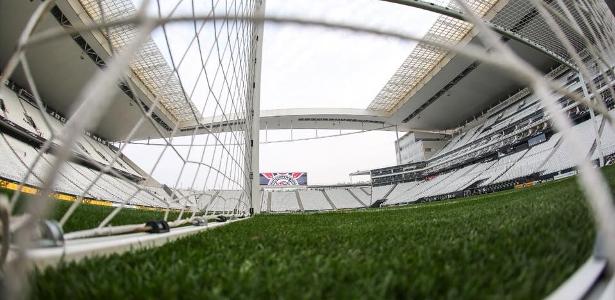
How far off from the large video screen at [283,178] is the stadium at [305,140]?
23 cm

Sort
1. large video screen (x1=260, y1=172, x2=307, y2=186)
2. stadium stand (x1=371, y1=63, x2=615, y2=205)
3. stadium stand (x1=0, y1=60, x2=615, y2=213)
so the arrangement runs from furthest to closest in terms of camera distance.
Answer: large video screen (x1=260, y1=172, x2=307, y2=186), stadium stand (x1=371, y1=63, x2=615, y2=205), stadium stand (x1=0, y1=60, x2=615, y2=213)

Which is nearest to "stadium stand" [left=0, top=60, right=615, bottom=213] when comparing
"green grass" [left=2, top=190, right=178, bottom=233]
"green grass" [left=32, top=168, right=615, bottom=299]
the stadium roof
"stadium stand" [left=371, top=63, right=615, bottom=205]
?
"stadium stand" [left=371, top=63, right=615, bottom=205]

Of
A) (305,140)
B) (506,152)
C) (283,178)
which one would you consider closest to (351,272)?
(506,152)

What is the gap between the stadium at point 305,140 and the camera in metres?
0.50

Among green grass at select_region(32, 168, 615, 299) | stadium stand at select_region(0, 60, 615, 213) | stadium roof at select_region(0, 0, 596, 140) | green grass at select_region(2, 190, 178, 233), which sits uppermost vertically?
stadium roof at select_region(0, 0, 596, 140)

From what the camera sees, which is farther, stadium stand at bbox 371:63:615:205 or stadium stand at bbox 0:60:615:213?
stadium stand at bbox 371:63:615:205

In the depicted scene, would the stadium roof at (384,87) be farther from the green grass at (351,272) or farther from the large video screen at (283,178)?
the large video screen at (283,178)

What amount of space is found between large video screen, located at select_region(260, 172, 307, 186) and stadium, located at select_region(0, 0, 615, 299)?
233 mm

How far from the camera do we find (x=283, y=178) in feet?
120

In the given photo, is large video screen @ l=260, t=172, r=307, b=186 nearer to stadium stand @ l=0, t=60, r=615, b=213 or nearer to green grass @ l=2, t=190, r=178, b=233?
stadium stand @ l=0, t=60, r=615, b=213

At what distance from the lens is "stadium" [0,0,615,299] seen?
19.6 inches

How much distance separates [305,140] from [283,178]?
1039cm

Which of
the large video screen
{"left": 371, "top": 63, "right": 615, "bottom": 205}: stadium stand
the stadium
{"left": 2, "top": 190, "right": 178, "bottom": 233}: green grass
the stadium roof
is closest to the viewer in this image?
the stadium

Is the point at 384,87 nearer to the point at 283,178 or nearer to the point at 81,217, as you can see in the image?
the point at 283,178
